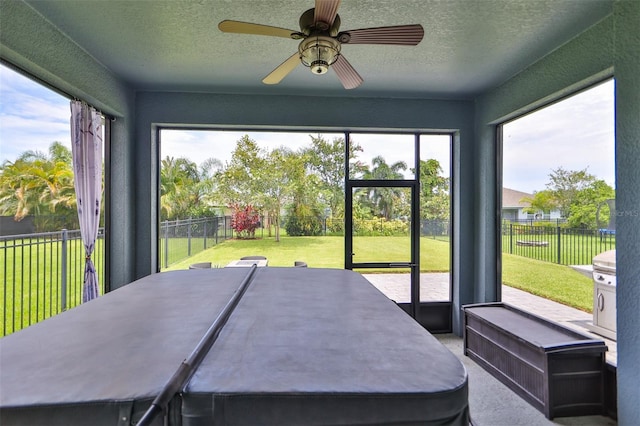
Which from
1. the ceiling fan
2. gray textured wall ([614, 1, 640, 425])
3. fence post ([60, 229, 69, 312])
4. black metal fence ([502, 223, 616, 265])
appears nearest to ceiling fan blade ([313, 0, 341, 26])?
the ceiling fan

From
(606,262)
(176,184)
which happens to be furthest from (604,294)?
(176,184)

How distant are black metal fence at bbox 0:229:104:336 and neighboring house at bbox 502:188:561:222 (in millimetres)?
4486

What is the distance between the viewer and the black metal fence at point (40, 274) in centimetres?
278

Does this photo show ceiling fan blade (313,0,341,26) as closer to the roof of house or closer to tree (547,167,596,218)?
tree (547,167,596,218)

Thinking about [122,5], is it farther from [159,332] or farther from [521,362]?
[521,362]

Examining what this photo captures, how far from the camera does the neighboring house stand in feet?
11.3

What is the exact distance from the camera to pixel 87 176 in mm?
3088

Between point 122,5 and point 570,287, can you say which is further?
point 570,287

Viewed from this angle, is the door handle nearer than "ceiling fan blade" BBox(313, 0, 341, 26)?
No

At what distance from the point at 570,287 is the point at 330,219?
2.58 meters

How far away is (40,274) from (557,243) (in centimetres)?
503

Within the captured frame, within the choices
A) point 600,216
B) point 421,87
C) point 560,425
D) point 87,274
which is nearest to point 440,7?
point 421,87

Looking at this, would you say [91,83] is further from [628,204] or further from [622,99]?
[628,204]

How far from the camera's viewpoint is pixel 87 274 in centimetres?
307
